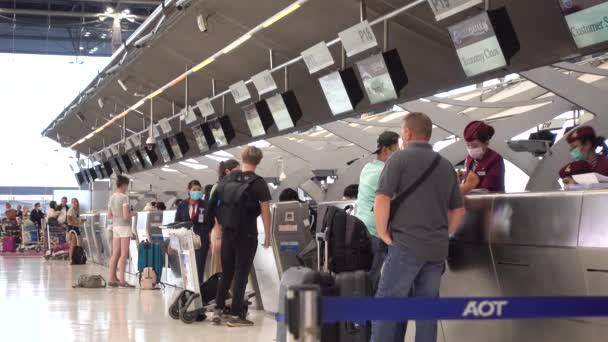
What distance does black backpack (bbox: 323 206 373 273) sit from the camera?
5871 millimetres

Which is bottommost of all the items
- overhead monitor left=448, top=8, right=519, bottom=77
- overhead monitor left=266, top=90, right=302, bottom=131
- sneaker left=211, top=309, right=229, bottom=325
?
sneaker left=211, top=309, right=229, bottom=325

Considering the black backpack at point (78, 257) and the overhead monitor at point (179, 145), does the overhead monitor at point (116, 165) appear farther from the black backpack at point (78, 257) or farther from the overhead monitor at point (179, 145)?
the overhead monitor at point (179, 145)

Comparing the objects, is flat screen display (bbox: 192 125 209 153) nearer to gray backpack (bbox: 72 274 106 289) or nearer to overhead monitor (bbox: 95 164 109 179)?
gray backpack (bbox: 72 274 106 289)

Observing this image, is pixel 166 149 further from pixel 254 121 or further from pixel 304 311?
pixel 304 311

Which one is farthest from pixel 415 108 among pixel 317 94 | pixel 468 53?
pixel 468 53

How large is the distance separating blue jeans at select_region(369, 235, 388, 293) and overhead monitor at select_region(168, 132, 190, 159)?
13.9 meters

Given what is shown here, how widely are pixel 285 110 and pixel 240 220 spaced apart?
4738mm

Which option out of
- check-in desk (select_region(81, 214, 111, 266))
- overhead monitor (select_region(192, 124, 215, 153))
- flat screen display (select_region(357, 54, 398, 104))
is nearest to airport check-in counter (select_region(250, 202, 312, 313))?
flat screen display (select_region(357, 54, 398, 104))

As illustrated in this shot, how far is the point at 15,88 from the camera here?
103 feet

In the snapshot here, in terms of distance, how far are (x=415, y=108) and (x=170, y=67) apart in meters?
4.88

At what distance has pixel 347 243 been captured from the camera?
586 centimetres

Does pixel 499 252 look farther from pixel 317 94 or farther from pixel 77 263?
pixel 77 263

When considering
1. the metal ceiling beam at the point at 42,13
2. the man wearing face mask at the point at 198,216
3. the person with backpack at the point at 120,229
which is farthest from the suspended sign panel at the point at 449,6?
the metal ceiling beam at the point at 42,13

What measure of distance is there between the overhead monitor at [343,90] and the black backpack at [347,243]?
4.96m
